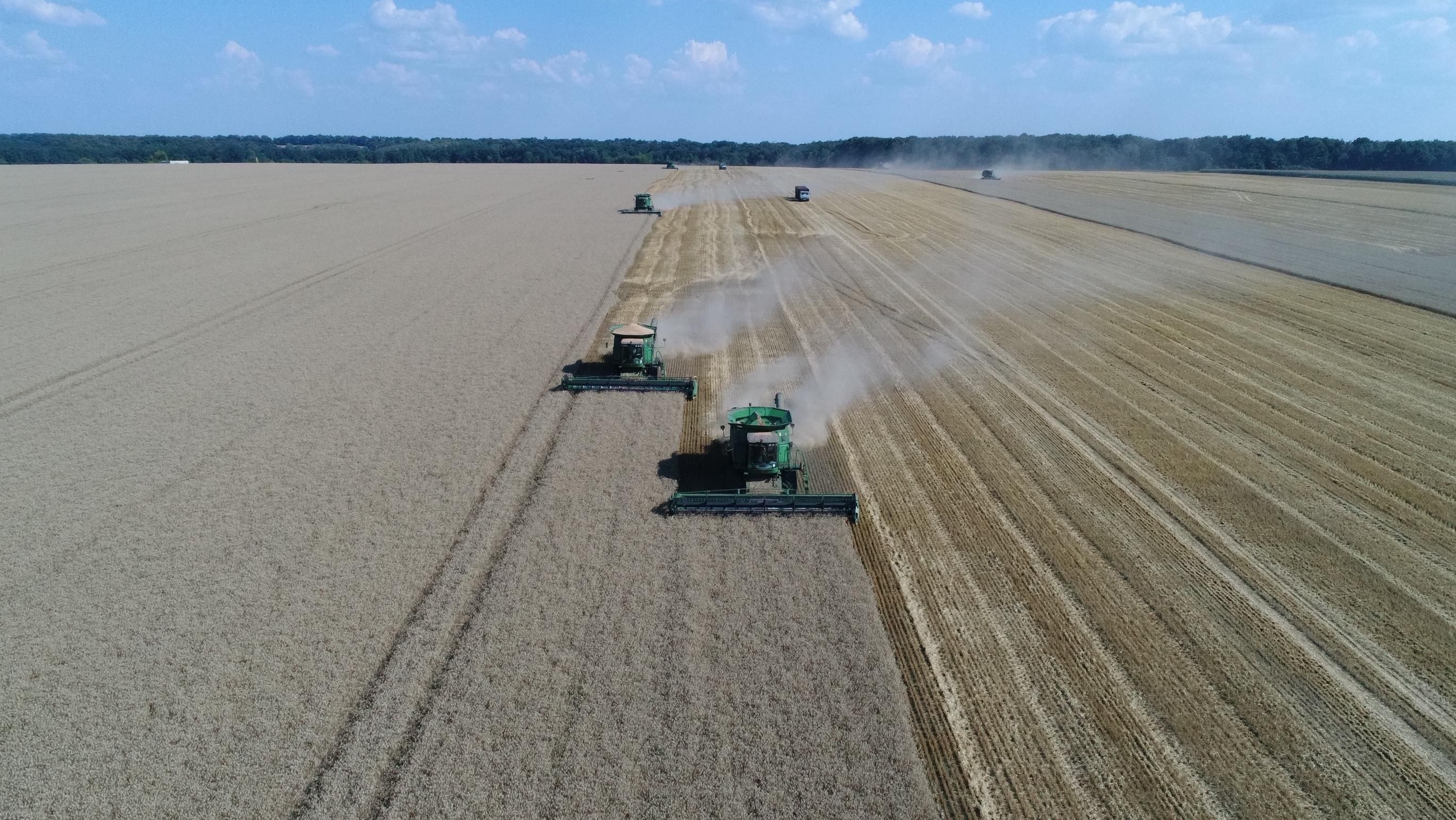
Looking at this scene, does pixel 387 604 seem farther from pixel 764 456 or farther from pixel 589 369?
pixel 589 369

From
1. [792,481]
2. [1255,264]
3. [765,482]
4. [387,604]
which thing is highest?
[1255,264]

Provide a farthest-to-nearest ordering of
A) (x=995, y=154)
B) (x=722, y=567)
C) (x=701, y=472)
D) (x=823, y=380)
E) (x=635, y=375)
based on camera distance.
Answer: (x=995, y=154) → (x=823, y=380) → (x=635, y=375) → (x=701, y=472) → (x=722, y=567)

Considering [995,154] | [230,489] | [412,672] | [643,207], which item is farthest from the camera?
[995,154]

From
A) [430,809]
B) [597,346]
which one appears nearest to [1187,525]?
[430,809]

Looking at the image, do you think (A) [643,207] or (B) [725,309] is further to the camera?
(A) [643,207]

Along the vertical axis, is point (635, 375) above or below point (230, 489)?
above

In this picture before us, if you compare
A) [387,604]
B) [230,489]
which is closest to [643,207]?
[230,489]

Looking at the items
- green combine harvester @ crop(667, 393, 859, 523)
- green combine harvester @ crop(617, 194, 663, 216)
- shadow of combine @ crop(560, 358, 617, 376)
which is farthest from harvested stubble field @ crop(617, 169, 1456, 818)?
green combine harvester @ crop(617, 194, 663, 216)

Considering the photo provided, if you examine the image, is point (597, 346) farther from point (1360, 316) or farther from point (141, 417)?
point (1360, 316)
